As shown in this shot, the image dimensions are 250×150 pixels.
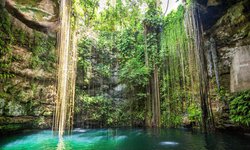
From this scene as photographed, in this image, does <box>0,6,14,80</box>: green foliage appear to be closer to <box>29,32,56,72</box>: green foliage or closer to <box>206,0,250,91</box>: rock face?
<box>29,32,56,72</box>: green foliage

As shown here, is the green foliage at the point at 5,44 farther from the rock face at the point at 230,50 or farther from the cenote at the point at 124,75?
the rock face at the point at 230,50

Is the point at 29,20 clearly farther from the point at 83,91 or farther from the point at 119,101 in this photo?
the point at 119,101

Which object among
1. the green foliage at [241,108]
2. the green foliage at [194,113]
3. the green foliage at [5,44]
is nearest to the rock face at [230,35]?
the green foliage at [241,108]

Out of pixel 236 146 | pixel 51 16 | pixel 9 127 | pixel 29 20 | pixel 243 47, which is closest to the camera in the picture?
pixel 236 146

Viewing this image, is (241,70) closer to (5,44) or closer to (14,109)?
(14,109)

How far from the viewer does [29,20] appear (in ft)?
26.6

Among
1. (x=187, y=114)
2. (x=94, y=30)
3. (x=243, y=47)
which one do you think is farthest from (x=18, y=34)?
(x=243, y=47)

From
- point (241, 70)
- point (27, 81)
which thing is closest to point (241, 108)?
point (241, 70)

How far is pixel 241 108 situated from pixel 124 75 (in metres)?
5.78

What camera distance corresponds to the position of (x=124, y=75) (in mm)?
9656

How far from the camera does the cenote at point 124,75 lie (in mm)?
6086

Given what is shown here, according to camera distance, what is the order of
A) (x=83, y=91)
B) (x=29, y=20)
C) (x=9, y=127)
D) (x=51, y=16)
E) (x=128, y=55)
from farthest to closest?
(x=128, y=55)
(x=83, y=91)
(x=51, y=16)
(x=29, y=20)
(x=9, y=127)

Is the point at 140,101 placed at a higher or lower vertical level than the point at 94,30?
lower

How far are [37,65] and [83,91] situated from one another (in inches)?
113
